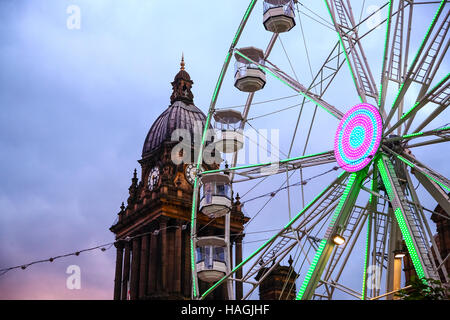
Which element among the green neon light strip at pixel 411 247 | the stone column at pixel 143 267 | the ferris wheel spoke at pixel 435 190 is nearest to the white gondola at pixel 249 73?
the ferris wheel spoke at pixel 435 190

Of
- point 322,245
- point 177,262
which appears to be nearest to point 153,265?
point 177,262

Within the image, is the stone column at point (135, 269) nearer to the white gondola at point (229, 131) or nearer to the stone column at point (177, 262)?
the stone column at point (177, 262)

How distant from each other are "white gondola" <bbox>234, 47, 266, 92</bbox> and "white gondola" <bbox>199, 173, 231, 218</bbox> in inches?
209

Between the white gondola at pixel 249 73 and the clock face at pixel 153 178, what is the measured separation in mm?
47099

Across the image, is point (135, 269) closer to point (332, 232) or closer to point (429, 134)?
point (332, 232)

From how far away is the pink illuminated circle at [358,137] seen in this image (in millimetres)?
29000

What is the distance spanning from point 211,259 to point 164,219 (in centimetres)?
4169

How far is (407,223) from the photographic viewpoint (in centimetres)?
2656

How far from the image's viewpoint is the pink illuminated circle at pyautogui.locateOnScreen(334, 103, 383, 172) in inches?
1142

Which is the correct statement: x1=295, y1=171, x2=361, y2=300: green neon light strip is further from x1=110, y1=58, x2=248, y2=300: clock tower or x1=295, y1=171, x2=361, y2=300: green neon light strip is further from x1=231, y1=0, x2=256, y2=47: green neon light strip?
x1=110, y1=58, x2=248, y2=300: clock tower

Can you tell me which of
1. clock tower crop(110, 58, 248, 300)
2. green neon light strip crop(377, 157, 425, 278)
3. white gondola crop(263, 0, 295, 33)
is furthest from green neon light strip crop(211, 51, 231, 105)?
clock tower crop(110, 58, 248, 300)
